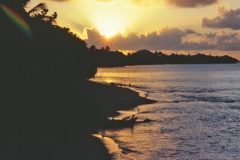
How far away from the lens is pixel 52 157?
18781mm

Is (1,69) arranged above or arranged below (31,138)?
above

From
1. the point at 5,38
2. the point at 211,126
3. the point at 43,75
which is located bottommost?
the point at 211,126

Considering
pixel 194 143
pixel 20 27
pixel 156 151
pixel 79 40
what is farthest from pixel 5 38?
pixel 79 40

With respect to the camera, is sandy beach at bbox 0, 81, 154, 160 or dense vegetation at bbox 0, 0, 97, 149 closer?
sandy beach at bbox 0, 81, 154, 160

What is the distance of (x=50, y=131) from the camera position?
23.5m

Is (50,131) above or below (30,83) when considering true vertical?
below

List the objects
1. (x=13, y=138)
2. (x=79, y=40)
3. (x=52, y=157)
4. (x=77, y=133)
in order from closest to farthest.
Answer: (x=52, y=157)
(x=13, y=138)
(x=77, y=133)
(x=79, y=40)

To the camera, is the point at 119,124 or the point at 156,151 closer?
the point at 156,151

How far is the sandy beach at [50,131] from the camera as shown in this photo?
1956 cm

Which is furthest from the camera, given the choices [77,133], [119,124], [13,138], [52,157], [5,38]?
[119,124]

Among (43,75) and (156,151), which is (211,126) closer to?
(156,151)

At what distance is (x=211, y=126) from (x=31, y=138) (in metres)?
17.6

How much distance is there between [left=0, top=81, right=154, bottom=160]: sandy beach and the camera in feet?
64.2

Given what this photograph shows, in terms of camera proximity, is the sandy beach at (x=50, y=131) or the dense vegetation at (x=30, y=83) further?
the dense vegetation at (x=30, y=83)
